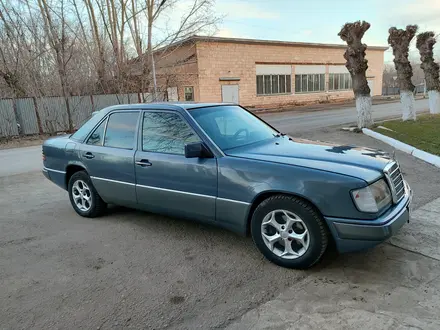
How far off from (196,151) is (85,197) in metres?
2.34

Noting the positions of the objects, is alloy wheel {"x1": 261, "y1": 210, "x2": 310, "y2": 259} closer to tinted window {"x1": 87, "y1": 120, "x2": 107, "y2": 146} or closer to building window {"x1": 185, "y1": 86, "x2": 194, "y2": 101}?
tinted window {"x1": 87, "y1": 120, "x2": 107, "y2": 146}

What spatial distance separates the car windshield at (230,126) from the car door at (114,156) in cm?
96

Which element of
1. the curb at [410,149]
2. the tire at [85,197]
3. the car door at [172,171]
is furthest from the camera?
the curb at [410,149]

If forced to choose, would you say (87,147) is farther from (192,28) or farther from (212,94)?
(212,94)

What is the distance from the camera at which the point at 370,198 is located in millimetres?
2957

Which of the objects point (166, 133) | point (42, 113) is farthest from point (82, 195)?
point (42, 113)

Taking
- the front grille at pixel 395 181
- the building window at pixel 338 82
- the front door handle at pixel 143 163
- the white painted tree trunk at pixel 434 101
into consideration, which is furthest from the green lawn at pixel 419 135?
the building window at pixel 338 82

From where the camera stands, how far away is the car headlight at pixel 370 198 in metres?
2.93

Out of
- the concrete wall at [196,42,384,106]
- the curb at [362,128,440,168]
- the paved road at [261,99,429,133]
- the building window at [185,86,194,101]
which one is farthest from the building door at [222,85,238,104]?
the curb at [362,128,440,168]

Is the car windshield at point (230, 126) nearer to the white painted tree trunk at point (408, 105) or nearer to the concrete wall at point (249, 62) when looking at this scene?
the white painted tree trunk at point (408, 105)

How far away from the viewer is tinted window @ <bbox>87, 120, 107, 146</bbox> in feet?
15.6

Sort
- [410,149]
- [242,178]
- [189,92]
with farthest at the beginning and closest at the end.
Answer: [189,92]
[410,149]
[242,178]

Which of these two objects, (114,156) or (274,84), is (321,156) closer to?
(114,156)

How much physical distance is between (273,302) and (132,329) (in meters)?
1.11
